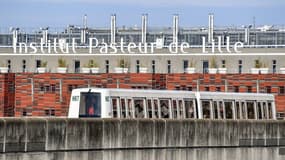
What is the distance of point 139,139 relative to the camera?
27.9 meters

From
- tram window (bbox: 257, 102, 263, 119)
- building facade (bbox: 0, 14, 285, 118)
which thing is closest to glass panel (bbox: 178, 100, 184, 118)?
tram window (bbox: 257, 102, 263, 119)

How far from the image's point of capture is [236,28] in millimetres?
132750

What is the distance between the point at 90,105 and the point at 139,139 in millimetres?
11017

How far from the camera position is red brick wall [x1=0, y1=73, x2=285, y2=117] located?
7962cm

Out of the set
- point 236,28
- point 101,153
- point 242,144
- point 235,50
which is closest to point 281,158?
point 242,144

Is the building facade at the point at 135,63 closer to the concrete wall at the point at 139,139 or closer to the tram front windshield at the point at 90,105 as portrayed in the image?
the tram front windshield at the point at 90,105

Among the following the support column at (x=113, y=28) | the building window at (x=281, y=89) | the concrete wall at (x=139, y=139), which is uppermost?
the support column at (x=113, y=28)

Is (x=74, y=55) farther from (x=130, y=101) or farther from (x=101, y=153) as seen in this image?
(x=101, y=153)

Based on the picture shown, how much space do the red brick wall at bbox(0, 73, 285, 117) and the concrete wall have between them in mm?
46471

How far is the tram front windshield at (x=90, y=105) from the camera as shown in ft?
125

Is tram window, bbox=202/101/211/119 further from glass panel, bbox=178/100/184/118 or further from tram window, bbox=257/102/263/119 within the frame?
tram window, bbox=257/102/263/119

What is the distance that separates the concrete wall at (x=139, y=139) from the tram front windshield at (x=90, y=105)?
26.7ft

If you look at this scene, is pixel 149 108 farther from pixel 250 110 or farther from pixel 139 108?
pixel 250 110

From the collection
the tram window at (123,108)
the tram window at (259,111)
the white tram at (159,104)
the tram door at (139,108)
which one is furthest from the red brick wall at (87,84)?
the tram window at (123,108)
